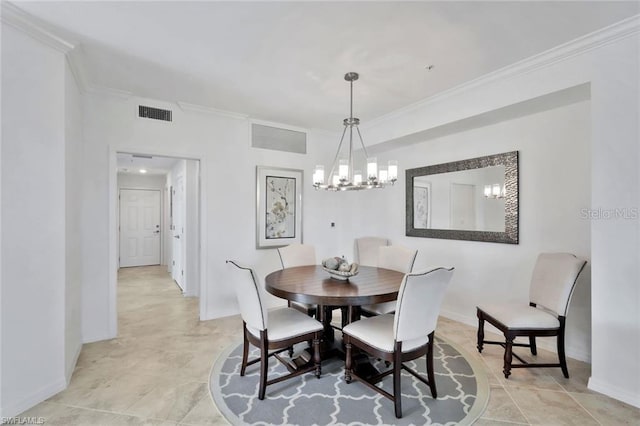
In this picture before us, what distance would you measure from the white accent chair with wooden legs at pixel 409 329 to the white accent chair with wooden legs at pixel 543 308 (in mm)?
760

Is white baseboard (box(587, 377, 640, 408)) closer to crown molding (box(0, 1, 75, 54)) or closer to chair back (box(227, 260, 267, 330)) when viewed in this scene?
chair back (box(227, 260, 267, 330))

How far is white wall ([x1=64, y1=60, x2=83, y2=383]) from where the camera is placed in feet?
7.75

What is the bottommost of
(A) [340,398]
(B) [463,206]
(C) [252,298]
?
(A) [340,398]

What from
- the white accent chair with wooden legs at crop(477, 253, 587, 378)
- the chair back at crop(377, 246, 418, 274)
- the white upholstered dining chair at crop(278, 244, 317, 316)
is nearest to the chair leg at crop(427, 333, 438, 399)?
the white accent chair with wooden legs at crop(477, 253, 587, 378)

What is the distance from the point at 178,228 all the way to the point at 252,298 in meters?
3.98

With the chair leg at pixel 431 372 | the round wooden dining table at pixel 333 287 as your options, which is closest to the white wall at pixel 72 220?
the round wooden dining table at pixel 333 287

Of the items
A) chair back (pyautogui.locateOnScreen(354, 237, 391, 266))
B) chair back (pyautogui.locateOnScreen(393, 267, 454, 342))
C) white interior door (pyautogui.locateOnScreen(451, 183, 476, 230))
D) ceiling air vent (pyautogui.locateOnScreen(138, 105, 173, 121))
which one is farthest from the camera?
chair back (pyautogui.locateOnScreen(354, 237, 391, 266))

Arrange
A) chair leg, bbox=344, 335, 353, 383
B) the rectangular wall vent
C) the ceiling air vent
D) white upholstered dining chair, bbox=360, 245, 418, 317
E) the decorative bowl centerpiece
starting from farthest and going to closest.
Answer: the rectangular wall vent
the ceiling air vent
white upholstered dining chair, bbox=360, 245, 418, 317
the decorative bowl centerpiece
chair leg, bbox=344, 335, 353, 383

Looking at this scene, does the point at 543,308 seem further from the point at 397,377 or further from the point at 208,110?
the point at 208,110

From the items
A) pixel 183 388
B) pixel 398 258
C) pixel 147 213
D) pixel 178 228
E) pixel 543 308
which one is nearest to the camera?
pixel 183 388

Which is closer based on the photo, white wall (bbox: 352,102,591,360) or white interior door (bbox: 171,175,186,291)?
white wall (bbox: 352,102,591,360)

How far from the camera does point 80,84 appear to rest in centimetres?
288

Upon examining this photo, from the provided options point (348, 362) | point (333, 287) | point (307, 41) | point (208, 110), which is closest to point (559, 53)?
point (307, 41)

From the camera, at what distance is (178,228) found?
216 inches
